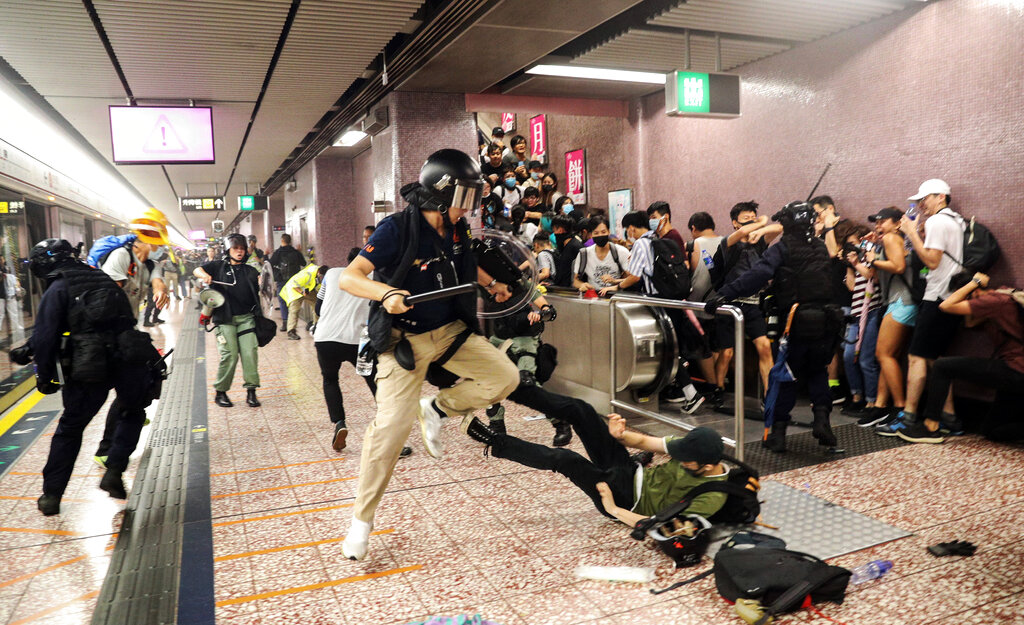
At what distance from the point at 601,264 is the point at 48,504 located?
4575mm

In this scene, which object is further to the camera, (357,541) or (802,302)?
(802,302)

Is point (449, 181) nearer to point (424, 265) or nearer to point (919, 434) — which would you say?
point (424, 265)

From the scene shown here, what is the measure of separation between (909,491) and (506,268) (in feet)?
8.43

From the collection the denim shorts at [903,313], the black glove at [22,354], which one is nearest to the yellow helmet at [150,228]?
the black glove at [22,354]

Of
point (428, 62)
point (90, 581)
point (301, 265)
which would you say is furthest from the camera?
point (301, 265)

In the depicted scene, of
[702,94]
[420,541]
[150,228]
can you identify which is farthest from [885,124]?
[150,228]

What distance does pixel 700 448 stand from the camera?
10.4 feet

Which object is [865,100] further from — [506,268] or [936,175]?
[506,268]

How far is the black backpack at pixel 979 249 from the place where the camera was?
531 centimetres

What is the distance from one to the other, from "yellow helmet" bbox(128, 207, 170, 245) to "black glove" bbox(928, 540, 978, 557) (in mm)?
4802

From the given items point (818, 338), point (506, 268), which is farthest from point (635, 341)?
point (506, 268)

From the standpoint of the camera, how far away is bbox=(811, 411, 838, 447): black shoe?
4.59 meters

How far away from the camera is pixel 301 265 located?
42.1ft

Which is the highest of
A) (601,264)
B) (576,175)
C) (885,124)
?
(576,175)
